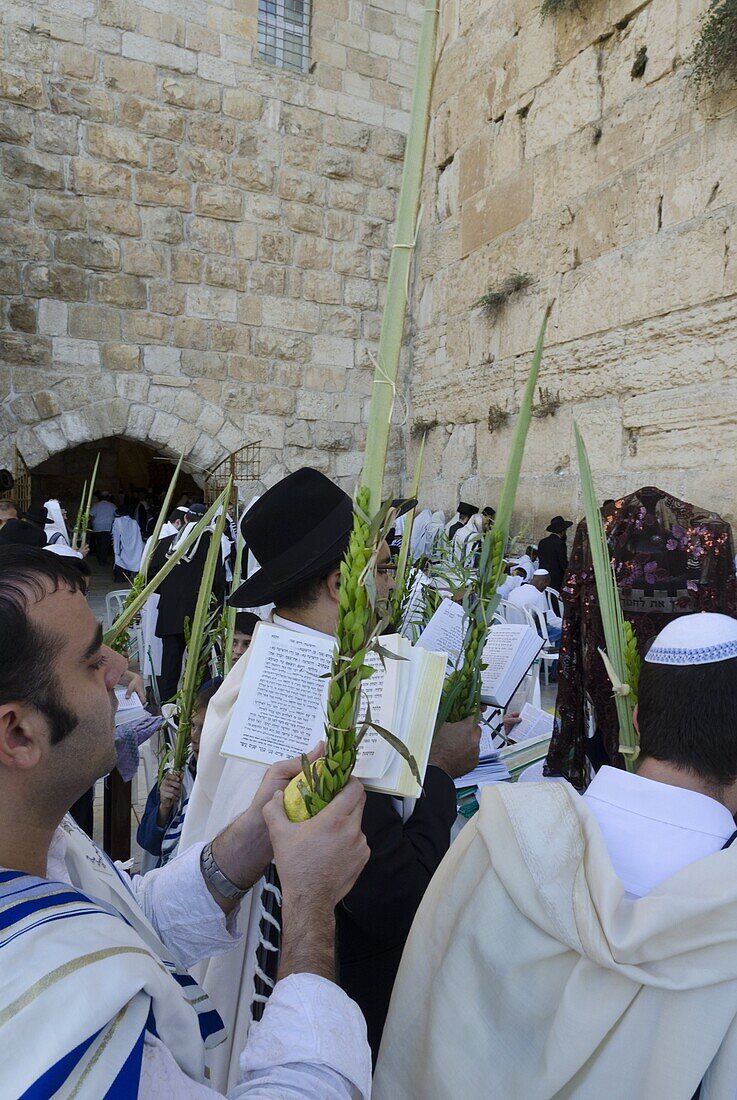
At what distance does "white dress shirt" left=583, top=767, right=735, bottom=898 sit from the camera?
3.35 feet

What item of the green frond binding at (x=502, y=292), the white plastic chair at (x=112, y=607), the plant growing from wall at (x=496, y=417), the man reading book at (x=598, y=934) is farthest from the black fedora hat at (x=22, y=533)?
the green frond binding at (x=502, y=292)

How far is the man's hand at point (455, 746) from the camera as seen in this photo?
1511mm

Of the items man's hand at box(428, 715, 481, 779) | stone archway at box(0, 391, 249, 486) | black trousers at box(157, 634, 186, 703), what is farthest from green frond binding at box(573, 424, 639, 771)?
stone archway at box(0, 391, 249, 486)

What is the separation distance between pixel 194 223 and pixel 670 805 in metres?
8.97

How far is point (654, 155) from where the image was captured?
250 inches

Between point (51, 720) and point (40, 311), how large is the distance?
831cm

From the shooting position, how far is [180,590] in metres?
5.00

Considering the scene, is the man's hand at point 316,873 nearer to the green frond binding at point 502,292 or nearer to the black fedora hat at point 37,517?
the black fedora hat at point 37,517

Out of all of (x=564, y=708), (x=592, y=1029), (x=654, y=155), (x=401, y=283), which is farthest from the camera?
(x=654, y=155)

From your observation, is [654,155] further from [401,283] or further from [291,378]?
[401,283]

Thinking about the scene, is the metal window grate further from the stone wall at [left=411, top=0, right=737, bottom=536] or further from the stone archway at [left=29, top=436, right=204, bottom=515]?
the stone archway at [left=29, top=436, right=204, bottom=515]

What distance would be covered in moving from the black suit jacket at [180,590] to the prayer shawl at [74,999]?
3969 millimetres

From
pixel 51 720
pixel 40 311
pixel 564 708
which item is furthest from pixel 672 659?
pixel 40 311

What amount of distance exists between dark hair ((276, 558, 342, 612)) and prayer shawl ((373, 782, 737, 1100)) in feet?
1.76
